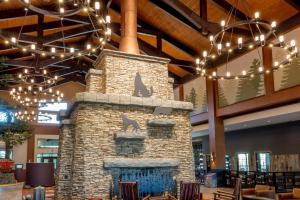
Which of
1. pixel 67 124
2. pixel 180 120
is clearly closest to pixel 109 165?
pixel 67 124

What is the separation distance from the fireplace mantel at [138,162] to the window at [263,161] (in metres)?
7.83

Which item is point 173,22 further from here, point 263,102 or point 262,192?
point 262,192

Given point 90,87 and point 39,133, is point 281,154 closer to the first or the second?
point 90,87

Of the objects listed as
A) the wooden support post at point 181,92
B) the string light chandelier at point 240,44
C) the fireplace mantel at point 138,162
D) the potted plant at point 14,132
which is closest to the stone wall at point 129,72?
the string light chandelier at point 240,44

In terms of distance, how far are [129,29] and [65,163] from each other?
174 inches

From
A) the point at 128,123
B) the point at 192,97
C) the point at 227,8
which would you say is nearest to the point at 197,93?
the point at 192,97

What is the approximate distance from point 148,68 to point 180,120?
1.83m

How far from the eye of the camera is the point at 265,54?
1130 cm

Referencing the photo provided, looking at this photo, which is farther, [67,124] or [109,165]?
[67,124]

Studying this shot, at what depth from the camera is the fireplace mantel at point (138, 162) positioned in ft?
25.5

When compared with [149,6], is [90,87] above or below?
below

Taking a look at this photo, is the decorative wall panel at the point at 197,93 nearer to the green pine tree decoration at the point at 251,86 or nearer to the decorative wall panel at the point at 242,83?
the decorative wall panel at the point at 242,83

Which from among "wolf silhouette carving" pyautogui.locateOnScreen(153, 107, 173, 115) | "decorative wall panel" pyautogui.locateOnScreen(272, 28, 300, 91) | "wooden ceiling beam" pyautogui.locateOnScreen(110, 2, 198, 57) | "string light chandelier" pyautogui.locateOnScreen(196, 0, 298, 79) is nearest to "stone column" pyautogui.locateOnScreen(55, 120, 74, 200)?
"wolf silhouette carving" pyautogui.locateOnScreen(153, 107, 173, 115)

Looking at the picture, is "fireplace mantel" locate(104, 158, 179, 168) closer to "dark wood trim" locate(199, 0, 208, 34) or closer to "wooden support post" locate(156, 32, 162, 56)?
"dark wood trim" locate(199, 0, 208, 34)
